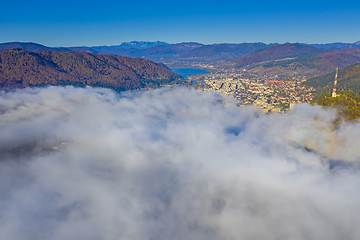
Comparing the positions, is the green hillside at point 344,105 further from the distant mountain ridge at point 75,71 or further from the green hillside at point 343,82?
the distant mountain ridge at point 75,71

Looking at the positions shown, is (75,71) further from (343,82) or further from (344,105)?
(343,82)

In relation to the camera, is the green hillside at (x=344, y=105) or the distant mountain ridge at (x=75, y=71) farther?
the distant mountain ridge at (x=75, y=71)

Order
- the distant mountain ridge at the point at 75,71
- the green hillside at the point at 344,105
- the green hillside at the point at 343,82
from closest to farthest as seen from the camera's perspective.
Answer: the green hillside at the point at 344,105 < the green hillside at the point at 343,82 < the distant mountain ridge at the point at 75,71

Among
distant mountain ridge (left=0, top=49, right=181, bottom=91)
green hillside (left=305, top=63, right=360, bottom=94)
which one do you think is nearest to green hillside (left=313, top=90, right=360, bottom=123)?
green hillside (left=305, top=63, right=360, bottom=94)

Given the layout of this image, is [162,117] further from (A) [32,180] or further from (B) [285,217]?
(B) [285,217]

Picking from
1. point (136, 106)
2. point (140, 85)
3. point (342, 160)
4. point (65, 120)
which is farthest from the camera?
point (140, 85)

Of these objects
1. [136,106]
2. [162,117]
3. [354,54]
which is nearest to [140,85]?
[136,106]

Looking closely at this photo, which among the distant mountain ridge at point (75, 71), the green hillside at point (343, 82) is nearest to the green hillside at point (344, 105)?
the green hillside at point (343, 82)

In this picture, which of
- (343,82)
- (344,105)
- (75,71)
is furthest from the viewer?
(75,71)

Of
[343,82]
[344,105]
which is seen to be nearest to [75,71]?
[344,105]
